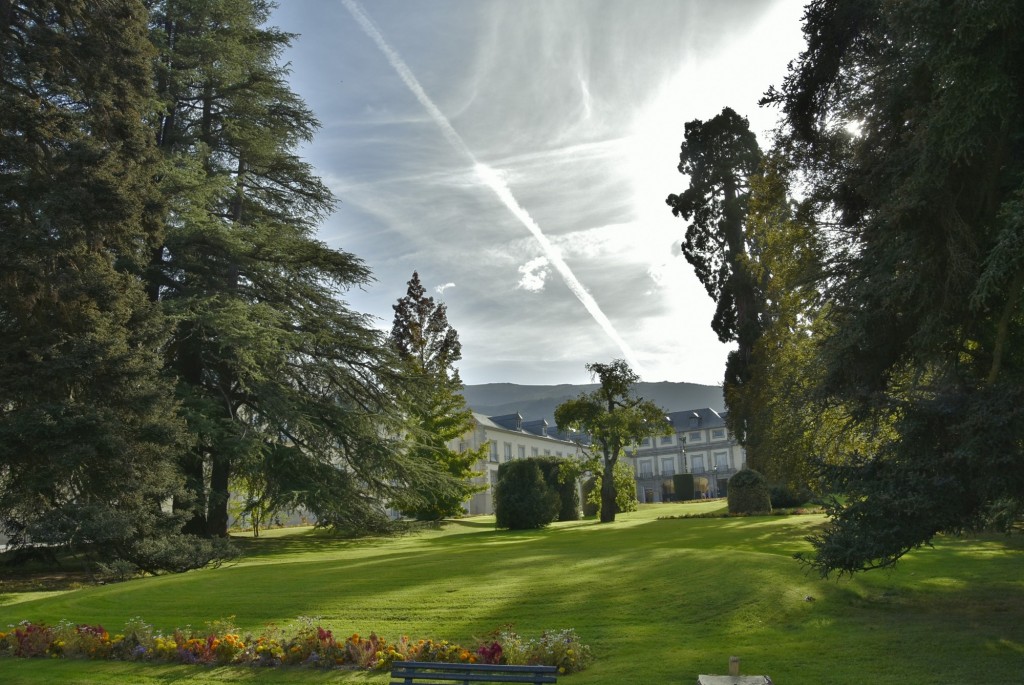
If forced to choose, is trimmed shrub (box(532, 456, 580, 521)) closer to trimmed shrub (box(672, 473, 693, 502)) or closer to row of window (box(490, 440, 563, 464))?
row of window (box(490, 440, 563, 464))

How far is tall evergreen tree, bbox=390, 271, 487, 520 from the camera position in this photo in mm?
28250

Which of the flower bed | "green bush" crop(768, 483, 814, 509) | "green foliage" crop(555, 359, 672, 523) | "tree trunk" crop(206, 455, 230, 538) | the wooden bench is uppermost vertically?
"green foliage" crop(555, 359, 672, 523)

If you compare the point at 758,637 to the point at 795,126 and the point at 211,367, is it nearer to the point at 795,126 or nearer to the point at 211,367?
the point at 795,126

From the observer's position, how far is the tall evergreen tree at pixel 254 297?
23.7 m

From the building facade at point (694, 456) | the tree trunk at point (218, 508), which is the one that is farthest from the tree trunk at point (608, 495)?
the building facade at point (694, 456)

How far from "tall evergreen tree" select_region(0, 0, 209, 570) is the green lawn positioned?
106 inches

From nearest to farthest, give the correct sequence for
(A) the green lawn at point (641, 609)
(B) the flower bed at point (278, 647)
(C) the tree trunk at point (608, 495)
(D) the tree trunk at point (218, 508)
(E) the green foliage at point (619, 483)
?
(A) the green lawn at point (641, 609), (B) the flower bed at point (278, 647), (D) the tree trunk at point (218, 508), (C) the tree trunk at point (608, 495), (E) the green foliage at point (619, 483)

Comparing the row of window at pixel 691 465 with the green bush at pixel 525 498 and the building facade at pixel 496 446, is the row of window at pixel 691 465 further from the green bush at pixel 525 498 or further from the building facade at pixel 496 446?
the green bush at pixel 525 498

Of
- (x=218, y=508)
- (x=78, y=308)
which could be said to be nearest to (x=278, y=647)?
(x=78, y=308)

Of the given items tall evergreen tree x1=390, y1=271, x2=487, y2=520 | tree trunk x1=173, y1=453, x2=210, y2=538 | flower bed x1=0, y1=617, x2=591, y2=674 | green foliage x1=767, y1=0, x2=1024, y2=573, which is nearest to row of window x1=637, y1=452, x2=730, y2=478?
tall evergreen tree x1=390, y1=271, x2=487, y2=520

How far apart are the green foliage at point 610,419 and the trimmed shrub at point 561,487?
1.62 meters

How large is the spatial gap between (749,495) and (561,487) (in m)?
8.59

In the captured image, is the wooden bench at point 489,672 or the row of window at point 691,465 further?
the row of window at point 691,465

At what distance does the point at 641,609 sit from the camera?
10523 mm
